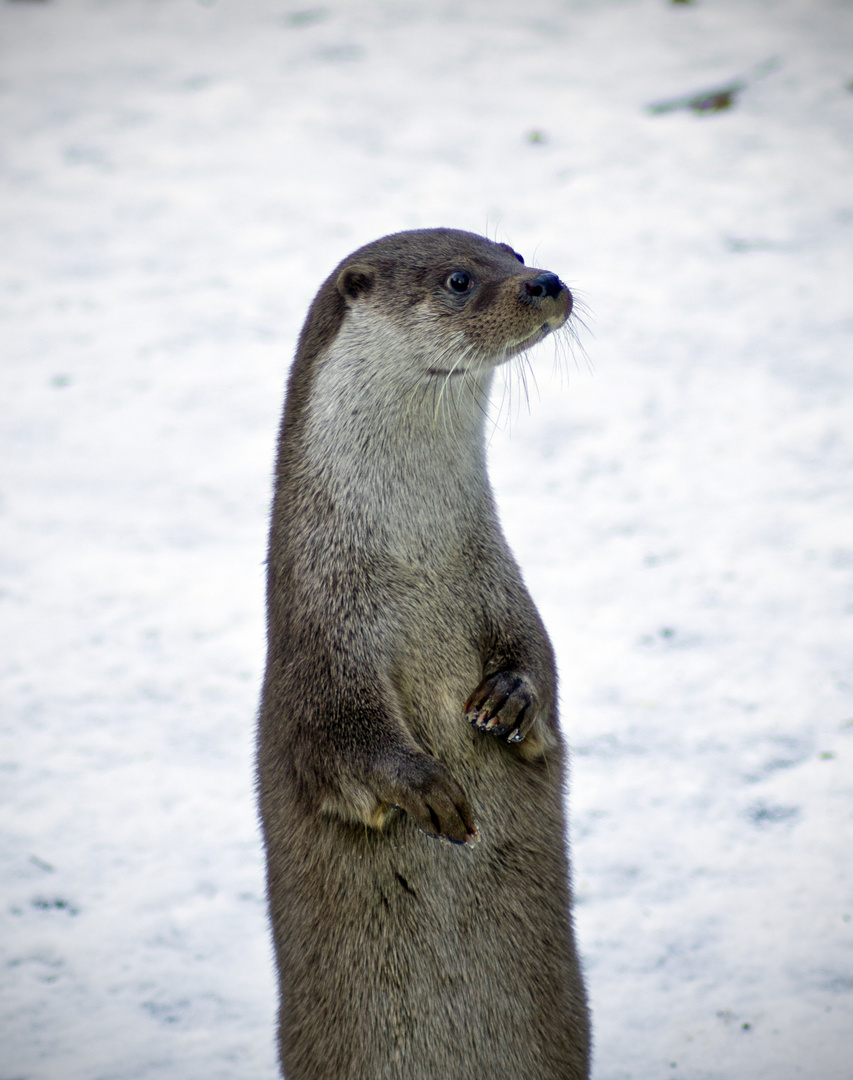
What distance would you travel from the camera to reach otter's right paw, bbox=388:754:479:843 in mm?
2043

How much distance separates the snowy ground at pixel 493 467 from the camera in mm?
3258

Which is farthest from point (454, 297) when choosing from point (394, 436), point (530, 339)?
point (394, 436)

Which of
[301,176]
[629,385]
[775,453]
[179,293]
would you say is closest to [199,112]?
[301,176]

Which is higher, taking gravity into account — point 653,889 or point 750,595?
point 750,595

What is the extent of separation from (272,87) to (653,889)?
6.65m

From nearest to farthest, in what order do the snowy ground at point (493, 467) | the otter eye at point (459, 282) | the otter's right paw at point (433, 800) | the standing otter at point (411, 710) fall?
1. the otter's right paw at point (433, 800)
2. the standing otter at point (411, 710)
3. the otter eye at point (459, 282)
4. the snowy ground at point (493, 467)

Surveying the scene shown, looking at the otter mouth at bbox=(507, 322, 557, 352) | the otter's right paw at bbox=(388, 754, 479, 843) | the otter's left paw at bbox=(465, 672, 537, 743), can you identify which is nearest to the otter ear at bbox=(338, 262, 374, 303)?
the otter mouth at bbox=(507, 322, 557, 352)

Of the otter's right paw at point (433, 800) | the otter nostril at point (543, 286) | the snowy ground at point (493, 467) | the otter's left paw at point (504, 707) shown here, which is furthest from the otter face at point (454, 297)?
the snowy ground at point (493, 467)

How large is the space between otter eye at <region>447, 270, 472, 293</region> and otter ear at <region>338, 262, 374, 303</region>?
0.59ft

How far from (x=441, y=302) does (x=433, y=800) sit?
100 cm

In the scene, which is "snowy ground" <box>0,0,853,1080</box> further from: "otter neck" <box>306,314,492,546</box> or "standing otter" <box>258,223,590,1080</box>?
"otter neck" <box>306,314,492,546</box>

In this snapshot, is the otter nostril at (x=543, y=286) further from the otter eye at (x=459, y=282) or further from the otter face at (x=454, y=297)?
the otter eye at (x=459, y=282)

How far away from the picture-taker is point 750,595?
14.8ft

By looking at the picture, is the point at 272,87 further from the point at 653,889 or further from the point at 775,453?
the point at 653,889
